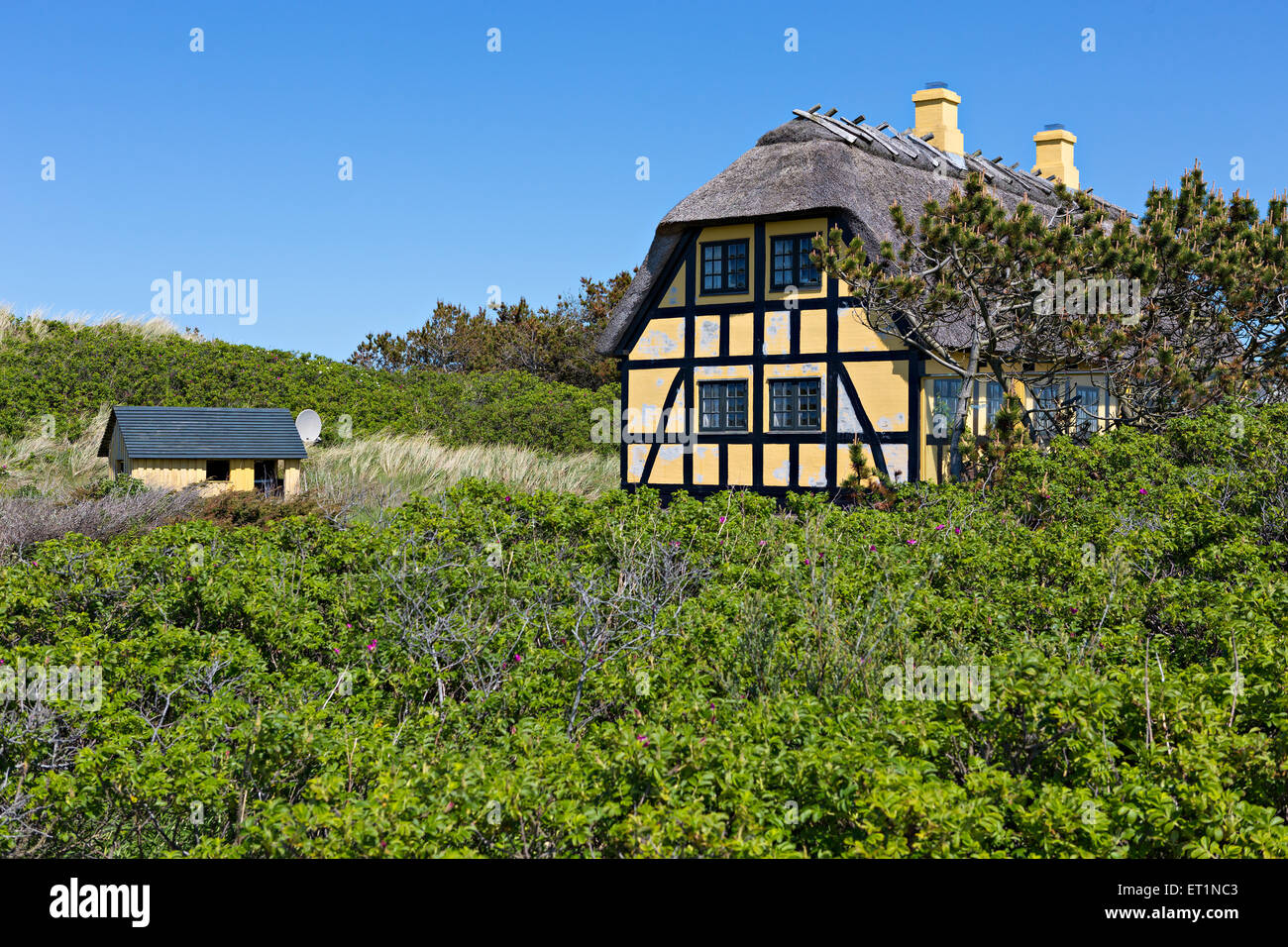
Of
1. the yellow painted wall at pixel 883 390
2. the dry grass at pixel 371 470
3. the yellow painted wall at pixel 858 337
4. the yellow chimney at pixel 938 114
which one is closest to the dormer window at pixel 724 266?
the yellow painted wall at pixel 858 337

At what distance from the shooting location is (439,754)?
4.35m

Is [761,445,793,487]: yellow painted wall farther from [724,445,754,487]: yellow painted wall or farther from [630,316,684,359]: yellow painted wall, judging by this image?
[630,316,684,359]: yellow painted wall

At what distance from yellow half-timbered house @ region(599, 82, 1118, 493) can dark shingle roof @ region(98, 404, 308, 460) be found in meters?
5.66

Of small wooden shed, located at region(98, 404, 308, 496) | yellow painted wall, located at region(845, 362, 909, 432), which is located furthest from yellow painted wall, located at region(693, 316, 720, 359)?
small wooden shed, located at region(98, 404, 308, 496)

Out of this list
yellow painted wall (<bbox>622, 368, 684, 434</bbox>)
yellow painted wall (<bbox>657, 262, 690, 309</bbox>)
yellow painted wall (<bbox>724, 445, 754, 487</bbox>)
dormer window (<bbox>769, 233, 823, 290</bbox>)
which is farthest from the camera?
yellow painted wall (<bbox>622, 368, 684, 434</bbox>)

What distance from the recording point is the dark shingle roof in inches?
621

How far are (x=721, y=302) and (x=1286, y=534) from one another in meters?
10.2

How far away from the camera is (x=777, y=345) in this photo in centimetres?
1695

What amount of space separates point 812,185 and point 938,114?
6549 millimetres

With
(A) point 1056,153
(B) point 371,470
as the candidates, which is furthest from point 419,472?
(A) point 1056,153

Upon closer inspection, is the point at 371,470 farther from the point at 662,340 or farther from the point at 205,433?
Result: the point at 662,340

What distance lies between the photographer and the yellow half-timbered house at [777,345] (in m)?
16.2

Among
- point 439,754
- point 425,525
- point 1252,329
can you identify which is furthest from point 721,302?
point 439,754
